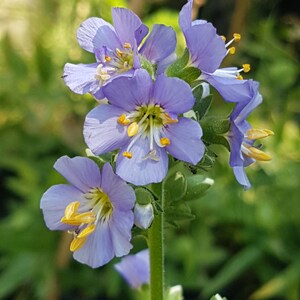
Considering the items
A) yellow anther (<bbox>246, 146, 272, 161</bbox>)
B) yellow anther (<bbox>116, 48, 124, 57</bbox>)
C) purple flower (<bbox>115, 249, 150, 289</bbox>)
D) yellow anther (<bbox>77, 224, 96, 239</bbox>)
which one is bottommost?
purple flower (<bbox>115, 249, 150, 289</bbox>)

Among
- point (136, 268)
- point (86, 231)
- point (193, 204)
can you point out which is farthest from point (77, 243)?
point (193, 204)

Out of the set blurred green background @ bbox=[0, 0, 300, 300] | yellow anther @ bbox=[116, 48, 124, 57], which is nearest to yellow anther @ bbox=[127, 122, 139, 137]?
yellow anther @ bbox=[116, 48, 124, 57]

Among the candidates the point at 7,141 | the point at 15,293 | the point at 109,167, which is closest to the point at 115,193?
the point at 109,167

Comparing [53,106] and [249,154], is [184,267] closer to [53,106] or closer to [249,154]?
[53,106]

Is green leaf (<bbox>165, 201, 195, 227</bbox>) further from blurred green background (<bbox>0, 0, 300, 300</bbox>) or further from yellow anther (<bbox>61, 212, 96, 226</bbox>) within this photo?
blurred green background (<bbox>0, 0, 300, 300</bbox>)

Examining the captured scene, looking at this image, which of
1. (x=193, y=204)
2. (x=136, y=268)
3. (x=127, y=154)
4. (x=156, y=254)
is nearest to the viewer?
(x=127, y=154)

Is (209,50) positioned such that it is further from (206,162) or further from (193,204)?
Answer: (193,204)

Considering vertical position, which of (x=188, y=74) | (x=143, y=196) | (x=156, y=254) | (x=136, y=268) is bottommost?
(x=136, y=268)
